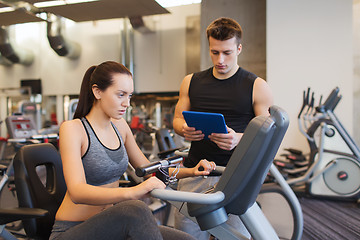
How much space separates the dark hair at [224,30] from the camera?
1.41 m

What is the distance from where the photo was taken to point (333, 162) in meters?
3.87

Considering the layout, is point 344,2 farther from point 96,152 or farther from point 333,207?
point 96,152

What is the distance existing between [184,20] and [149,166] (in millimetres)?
7707

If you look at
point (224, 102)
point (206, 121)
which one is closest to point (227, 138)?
point (206, 121)

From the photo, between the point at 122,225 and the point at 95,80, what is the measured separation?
573 mm

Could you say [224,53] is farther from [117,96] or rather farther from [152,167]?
[152,167]

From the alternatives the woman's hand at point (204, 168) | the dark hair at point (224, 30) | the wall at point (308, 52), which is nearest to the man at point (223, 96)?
the dark hair at point (224, 30)

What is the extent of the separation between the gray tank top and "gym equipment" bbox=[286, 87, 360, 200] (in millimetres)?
3311

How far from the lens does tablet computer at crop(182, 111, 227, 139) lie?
45.9 inches

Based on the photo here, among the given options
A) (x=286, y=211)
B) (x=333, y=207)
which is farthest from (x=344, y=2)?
(x=286, y=211)

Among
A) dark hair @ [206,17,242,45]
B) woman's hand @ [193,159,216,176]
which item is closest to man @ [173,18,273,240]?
dark hair @ [206,17,242,45]

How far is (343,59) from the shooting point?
15.8 ft

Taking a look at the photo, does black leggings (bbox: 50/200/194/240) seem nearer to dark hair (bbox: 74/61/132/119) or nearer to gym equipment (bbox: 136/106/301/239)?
gym equipment (bbox: 136/106/301/239)

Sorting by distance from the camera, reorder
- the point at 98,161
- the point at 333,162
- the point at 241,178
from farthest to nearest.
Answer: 1. the point at 333,162
2. the point at 98,161
3. the point at 241,178
